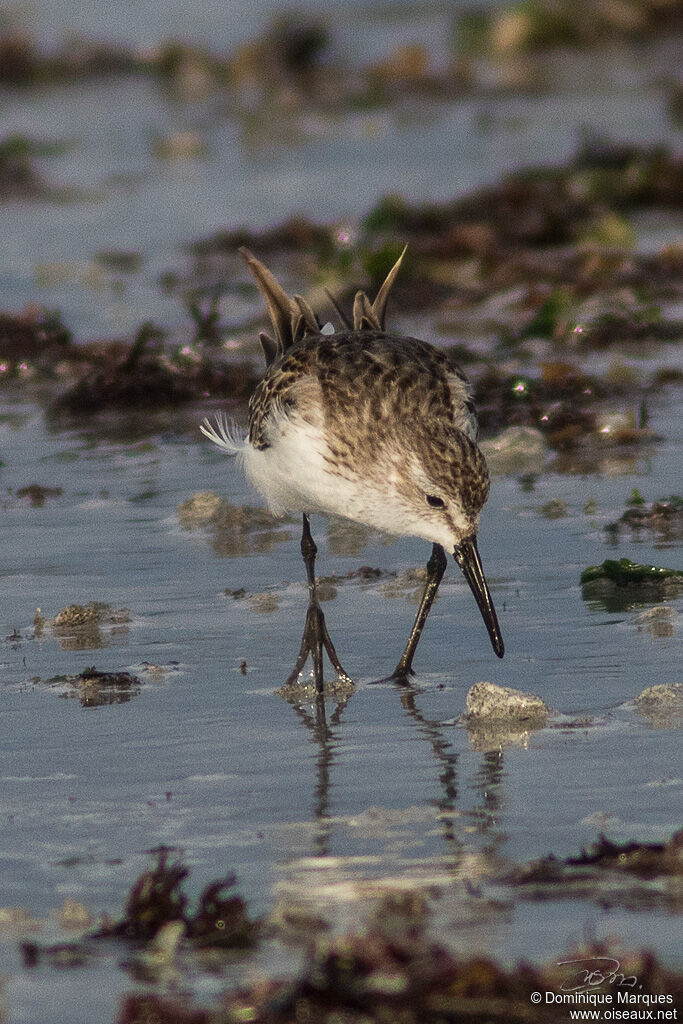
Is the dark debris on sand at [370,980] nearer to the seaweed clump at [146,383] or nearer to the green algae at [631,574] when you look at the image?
the green algae at [631,574]

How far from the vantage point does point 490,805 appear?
429 centimetres

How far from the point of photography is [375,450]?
5574 mm

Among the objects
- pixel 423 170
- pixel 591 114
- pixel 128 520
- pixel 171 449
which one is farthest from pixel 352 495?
pixel 591 114

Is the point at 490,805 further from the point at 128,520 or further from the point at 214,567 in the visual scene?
the point at 128,520

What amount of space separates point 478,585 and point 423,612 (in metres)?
0.33

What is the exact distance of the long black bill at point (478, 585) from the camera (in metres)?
5.42

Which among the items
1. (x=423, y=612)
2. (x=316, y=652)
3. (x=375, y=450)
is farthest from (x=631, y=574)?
(x=316, y=652)

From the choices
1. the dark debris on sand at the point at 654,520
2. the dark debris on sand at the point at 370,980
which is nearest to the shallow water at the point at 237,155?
the dark debris on sand at the point at 654,520

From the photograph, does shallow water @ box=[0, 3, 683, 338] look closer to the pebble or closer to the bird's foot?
the bird's foot

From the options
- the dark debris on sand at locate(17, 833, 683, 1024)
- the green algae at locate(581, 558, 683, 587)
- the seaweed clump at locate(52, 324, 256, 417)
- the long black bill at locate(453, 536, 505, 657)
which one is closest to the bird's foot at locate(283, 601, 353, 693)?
the long black bill at locate(453, 536, 505, 657)

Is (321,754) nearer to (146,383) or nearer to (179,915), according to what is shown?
(179,915)

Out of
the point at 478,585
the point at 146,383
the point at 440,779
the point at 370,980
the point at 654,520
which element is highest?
the point at 146,383
